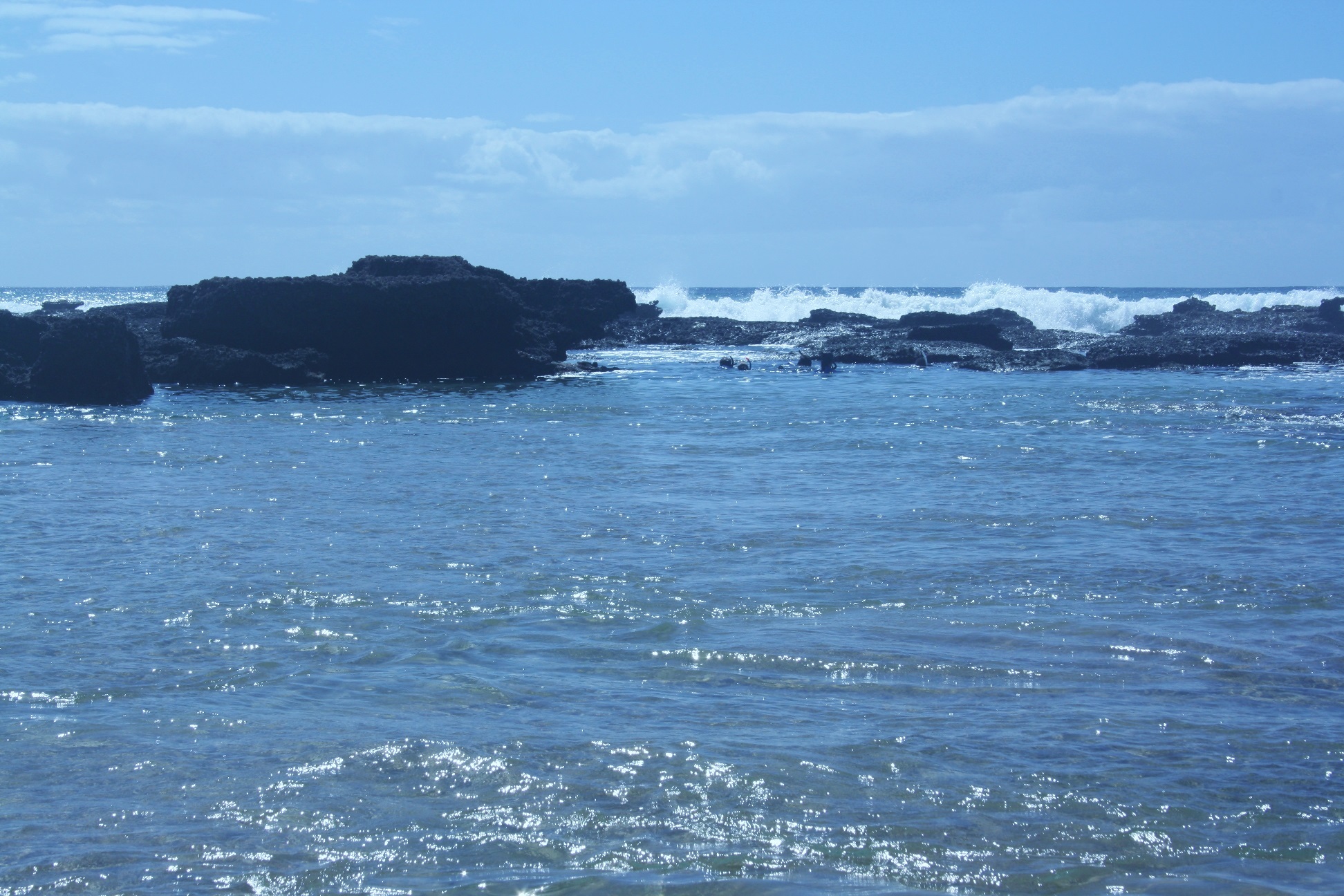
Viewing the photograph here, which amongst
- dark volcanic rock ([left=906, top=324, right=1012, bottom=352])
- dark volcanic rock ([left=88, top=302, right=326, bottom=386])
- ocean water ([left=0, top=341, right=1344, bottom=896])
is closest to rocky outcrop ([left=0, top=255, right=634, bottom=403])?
dark volcanic rock ([left=88, top=302, right=326, bottom=386])

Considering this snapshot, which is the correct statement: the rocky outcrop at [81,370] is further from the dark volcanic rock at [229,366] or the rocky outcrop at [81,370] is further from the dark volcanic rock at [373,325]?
the dark volcanic rock at [373,325]

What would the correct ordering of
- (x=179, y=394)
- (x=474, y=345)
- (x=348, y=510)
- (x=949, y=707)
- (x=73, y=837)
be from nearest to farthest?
(x=73, y=837) < (x=949, y=707) < (x=348, y=510) < (x=179, y=394) < (x=474, y=345)

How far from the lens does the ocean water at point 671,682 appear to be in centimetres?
534

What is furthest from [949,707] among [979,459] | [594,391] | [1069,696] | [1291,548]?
→ [594,391]

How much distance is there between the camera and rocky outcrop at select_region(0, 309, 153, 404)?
91.5 ft

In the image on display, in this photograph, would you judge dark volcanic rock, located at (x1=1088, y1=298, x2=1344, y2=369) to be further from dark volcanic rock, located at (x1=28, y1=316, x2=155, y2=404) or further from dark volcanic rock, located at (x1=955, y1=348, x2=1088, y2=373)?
dark volcanic rock, located at (x1=28, y1=316, x2=155, y2=404)

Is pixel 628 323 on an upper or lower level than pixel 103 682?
upper

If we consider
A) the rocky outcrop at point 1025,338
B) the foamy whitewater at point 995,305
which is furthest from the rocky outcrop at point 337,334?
the foamy whitewater at point 995,305

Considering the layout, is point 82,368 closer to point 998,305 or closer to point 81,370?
point 81,370

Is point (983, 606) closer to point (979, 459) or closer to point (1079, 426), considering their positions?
point (979, 459)

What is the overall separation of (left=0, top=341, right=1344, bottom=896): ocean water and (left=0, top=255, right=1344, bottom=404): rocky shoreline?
41.8ft

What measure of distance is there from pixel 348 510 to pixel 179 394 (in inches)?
756

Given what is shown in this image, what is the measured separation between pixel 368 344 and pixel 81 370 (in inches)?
359

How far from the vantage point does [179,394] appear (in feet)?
100
